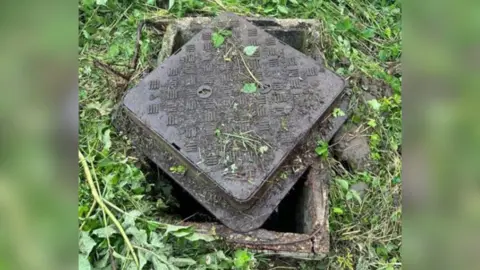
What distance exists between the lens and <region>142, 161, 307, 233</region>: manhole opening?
1.76m

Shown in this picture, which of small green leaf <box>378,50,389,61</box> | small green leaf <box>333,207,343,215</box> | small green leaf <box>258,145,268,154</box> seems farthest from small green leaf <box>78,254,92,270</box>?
small green leaf <box>378,50,389,61</box>

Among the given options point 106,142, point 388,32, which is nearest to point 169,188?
point 106,142

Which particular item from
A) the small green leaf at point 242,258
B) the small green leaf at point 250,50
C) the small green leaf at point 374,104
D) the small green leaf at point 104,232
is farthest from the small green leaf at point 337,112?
the small green leaf at point 104,232

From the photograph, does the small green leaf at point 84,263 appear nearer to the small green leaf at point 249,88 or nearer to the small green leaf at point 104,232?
A: the small green leaf at point 104,232

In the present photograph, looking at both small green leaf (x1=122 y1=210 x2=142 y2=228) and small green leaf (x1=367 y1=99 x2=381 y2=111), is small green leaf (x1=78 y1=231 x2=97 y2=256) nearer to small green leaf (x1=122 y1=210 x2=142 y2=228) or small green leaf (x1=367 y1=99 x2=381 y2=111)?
small green leaf (x1=122 y1=210 x2=142 y2=228)

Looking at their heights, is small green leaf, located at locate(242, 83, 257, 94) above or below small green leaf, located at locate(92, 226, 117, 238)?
above

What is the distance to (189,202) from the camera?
Answer: 183cm

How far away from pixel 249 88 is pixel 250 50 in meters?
0.20

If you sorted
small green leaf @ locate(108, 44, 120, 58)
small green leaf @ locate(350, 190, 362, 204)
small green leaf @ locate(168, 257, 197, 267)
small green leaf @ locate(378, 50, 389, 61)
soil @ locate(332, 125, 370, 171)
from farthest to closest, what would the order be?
small green leaf @ locate(378, 50, 389, 61) < small green leaf @ locate(108, 44, 120, 58) < soil @ locate(332, 125, 370, 171) < small green leaf @ locate(350, 190, 362, 204) < small green leaf @ locate(168, 257, 197, 267)

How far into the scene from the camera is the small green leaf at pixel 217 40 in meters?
1.98

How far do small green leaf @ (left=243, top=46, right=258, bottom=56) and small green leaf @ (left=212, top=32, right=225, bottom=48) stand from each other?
101 millimetres

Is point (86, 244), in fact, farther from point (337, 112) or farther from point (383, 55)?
point (383, 55)
